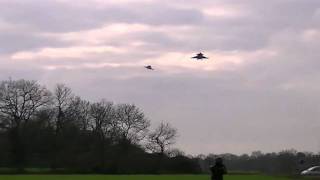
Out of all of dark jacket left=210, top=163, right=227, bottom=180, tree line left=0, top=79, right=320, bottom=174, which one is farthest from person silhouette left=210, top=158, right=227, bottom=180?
tree line left=0, top=79, right=320, bottom=174

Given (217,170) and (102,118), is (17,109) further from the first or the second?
(217,170)

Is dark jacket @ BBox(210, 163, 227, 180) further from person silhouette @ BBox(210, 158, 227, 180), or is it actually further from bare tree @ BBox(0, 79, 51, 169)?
bare tree @ BBox(0, 79, 51, 169)

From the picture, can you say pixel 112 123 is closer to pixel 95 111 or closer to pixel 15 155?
pixel 95 111

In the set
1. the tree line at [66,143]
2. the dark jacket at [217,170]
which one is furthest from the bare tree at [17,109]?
the dark jacket at [217,170]

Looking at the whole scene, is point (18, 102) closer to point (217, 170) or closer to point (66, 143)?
point (66, 143)

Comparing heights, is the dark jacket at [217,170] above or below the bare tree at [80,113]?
below

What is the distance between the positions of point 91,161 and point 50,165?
6.87 meters

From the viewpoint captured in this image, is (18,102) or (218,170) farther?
(18,102)

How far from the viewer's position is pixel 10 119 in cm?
9662

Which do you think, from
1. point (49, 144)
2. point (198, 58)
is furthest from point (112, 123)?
point (198, 58)

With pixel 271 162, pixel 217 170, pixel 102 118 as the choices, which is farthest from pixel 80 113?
pixel 217 170

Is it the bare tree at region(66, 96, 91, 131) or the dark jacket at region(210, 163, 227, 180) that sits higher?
the bare tree at region(66, 96, 91, 131)

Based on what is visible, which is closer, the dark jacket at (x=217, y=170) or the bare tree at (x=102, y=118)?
the dark jacket at (x=217, y=170)

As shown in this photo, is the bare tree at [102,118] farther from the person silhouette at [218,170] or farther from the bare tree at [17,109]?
the person silhouette at [218,170]
